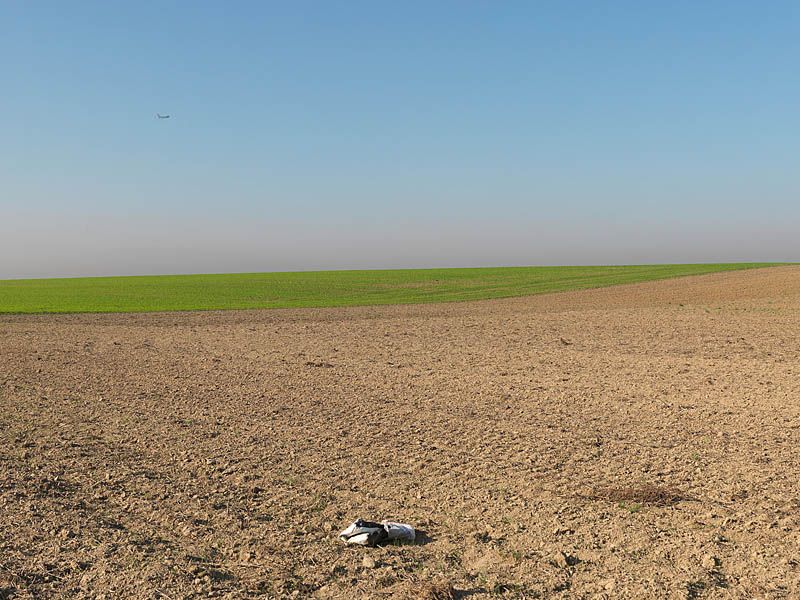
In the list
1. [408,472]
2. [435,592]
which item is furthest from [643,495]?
[435,592]

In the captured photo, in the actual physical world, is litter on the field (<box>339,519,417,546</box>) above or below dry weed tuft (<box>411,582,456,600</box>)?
above

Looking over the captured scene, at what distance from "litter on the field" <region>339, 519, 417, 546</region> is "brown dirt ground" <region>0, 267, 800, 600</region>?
0.41 feet

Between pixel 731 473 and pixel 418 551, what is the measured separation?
4.32 meters

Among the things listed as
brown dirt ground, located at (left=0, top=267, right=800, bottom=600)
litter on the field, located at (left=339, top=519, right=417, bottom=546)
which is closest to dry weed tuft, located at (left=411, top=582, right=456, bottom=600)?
brown dirt ground, located at (left=0, top=267, right=800, bottom=600)

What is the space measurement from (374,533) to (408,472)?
7.67 feet

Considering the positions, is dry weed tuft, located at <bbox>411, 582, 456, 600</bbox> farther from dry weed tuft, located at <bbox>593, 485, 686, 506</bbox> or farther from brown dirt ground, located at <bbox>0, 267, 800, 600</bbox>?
dry weed tuft, located at <bbox>593, 485, 686, 506</bbox>

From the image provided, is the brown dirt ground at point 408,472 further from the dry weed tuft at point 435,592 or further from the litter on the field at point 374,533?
the litter on the field at point 374,533

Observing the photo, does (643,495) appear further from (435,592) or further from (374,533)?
(435,592)

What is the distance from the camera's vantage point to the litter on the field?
21.3ft

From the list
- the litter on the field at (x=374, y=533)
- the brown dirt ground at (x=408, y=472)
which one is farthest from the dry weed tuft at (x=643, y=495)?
the litter on the field at (x=374, y=533)

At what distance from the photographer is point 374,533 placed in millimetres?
6484

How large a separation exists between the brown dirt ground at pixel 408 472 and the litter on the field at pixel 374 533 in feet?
0.41

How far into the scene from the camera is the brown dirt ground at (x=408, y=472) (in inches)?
234

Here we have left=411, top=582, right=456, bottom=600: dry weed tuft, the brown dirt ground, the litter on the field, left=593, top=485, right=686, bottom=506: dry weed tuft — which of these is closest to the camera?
left=411, top=582, right=456, bottom=600: dry weed tuft
